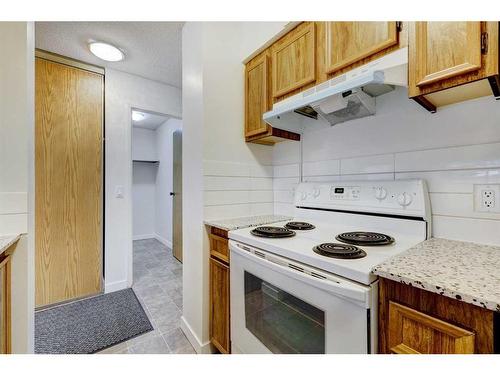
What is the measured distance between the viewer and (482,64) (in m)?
0.71

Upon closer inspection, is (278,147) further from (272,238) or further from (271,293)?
(271,293)

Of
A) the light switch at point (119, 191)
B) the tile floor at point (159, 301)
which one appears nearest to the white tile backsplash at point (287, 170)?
the tile floor at point (159, 301)

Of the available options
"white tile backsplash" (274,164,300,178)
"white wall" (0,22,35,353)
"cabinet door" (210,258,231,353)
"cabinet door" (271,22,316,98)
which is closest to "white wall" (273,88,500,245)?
"white tile backsplash" (274,164,300,178)

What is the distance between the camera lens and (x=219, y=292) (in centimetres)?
138

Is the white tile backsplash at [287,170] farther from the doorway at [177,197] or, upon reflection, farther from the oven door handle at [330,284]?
the doorway at [177,197]

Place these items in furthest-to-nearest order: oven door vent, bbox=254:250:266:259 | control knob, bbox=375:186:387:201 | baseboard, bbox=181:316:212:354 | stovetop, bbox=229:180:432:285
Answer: baseboard, bbox=181:316:212:354
control knob, bbox=375:186:387:201
oven door vent, bbox=254:250:266:259
stovetop, bbox=229:180:432:285

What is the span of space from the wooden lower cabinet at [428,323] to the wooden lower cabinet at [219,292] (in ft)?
2.75

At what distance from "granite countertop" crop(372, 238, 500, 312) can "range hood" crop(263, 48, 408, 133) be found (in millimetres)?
666

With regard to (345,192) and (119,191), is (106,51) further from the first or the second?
(345,192)

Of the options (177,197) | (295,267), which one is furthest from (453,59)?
(177,197)

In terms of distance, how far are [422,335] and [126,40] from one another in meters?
2.62

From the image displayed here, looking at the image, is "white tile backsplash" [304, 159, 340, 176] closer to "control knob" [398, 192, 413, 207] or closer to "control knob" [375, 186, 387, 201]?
"control knob" [375, 186, 387, 201]

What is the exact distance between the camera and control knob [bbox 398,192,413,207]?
1073mm

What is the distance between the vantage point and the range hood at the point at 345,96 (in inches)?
35.4
